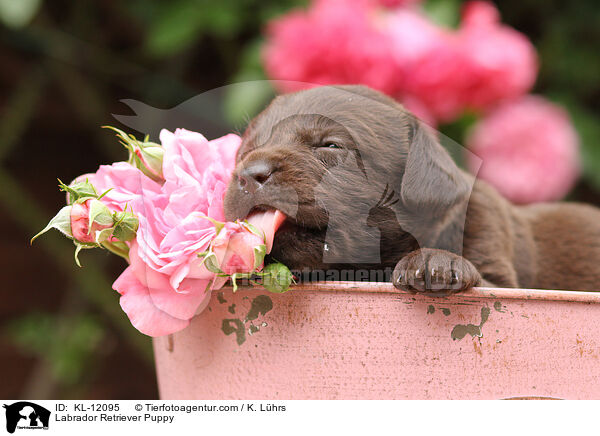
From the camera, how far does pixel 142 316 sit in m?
0.82

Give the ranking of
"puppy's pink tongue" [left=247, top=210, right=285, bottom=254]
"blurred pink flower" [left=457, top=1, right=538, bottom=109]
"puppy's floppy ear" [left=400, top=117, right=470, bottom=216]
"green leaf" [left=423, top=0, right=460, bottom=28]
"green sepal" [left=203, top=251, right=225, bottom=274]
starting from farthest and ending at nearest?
1. "green leaf" [left=423, top=0, right=460, bottom=28]
2. "blurred pink flower" [left=457, top=1, right=538, bottom=109]
3. "puppy's floppy ear" [left=400, top=117, right=470, bottom=216]
4. "puppy's pink tongue" [left=247, top=210, right=285, bottom=254]
5. "green sepal" [left=203, top=251, right=225, bottom=274]

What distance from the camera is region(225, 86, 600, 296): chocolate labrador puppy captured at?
3.03 feet

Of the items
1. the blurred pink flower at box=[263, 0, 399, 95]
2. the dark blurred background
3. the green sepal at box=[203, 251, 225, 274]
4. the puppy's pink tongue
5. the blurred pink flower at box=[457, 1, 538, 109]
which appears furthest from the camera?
the dark blurred background

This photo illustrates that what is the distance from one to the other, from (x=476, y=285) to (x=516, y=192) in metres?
1.14

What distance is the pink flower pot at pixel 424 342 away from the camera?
2.63 feet

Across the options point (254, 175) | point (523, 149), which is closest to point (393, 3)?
point (523, 149)

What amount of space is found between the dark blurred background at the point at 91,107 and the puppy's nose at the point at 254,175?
1.20m

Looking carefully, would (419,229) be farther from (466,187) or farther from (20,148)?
(20,148)

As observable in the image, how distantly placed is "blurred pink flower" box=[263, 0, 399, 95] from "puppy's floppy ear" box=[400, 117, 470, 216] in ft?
1.85

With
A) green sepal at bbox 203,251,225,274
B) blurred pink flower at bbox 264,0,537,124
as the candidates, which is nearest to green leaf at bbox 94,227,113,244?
green sepal at bbox 203,251,225,274
